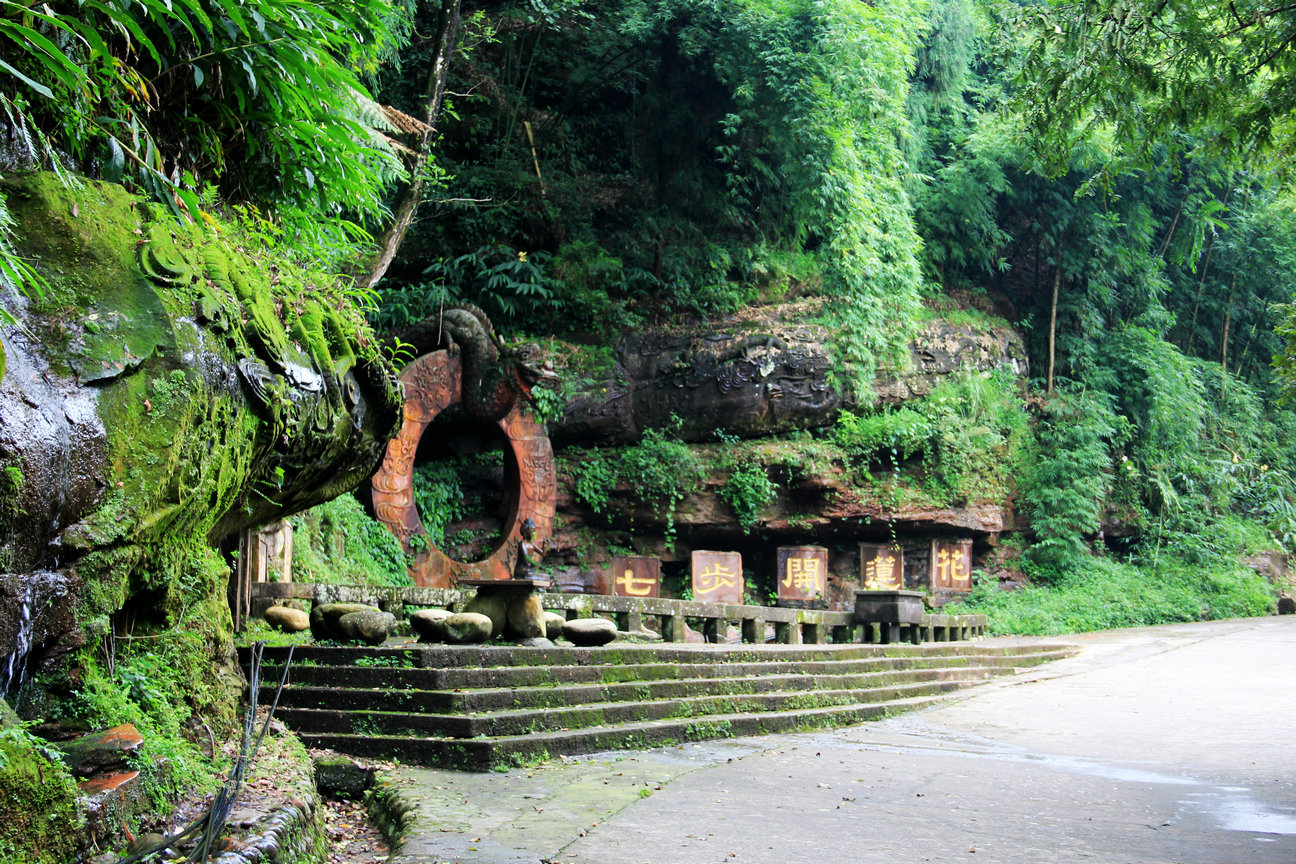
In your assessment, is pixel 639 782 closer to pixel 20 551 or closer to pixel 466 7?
pixel 20 551

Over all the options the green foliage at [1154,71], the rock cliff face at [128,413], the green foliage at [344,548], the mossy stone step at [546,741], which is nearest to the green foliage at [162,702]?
the rock cliff face at [128,413]

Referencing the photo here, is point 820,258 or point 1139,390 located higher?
point 820,258

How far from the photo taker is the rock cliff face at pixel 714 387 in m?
16.4

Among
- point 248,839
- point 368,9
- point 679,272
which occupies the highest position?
point 679,272

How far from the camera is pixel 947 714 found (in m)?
9.19

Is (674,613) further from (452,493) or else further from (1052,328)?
(1052,328)

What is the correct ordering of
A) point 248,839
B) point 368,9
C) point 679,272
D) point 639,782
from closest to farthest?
point 248,839 → point 639,782 → point 368,9 → point 679,272

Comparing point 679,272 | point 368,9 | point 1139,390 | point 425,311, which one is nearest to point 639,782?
point 368,9

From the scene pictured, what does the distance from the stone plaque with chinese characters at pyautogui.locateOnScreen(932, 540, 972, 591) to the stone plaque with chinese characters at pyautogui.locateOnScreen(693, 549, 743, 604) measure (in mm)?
4742

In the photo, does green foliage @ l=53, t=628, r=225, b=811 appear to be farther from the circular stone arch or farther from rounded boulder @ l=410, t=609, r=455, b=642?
the circular stone arch

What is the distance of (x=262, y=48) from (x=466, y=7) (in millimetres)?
14691

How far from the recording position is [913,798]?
5086 mm

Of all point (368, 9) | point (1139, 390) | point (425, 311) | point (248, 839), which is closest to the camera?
point (248, 839)

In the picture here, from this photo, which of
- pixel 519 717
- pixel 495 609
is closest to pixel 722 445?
pixel 495 609
